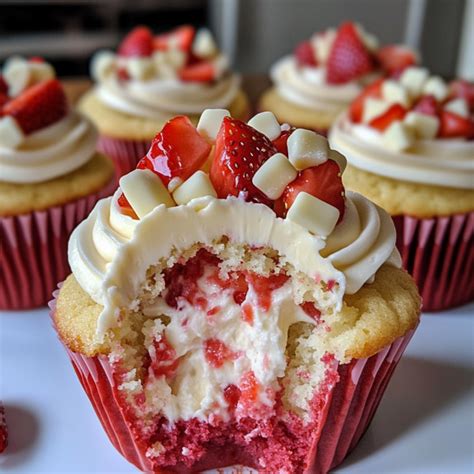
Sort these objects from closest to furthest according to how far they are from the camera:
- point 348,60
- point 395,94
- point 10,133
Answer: point 10,133
point 395,94
point 348,60

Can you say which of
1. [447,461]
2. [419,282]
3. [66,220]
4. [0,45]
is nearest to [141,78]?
[66,220]

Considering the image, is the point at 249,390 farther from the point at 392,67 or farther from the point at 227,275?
the point at 392,67

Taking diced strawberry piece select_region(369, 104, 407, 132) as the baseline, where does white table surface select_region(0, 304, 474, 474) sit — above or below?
below

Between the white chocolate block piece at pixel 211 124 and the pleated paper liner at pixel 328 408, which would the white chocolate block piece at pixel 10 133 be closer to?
the pleated paper liner at pixel 328 408

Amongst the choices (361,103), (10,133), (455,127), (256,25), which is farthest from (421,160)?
(256,25)

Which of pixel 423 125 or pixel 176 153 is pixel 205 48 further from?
pixel 176 153

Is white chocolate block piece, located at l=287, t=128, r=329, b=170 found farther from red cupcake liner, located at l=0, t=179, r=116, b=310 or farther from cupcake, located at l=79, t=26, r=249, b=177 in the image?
cupcake, located at l=79, t=26, r=249, b=177

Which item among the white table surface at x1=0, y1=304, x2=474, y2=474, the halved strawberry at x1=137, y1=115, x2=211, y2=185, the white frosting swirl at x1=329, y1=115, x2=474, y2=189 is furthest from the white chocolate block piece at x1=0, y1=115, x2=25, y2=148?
the white frosting swirl at x1=329, y1=115, x2=474, y2=189

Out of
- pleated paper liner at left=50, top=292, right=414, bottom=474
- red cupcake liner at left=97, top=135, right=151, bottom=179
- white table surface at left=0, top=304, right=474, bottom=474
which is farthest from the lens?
red cupcake liner at left=97, top=135, right=151, bottom=179
